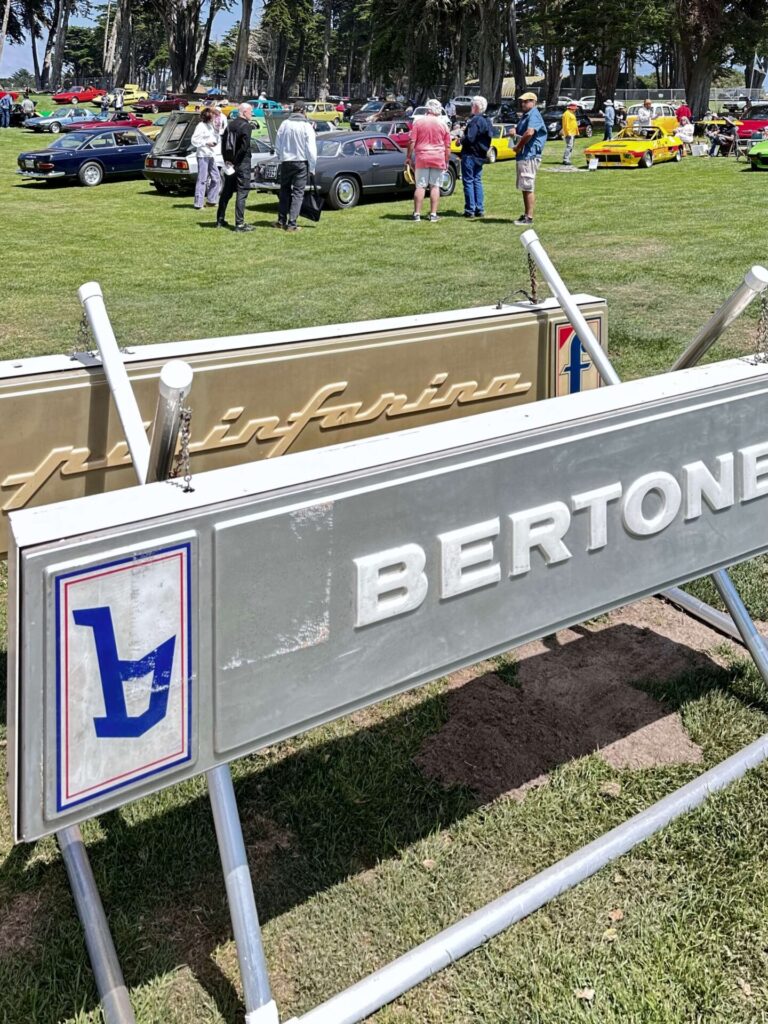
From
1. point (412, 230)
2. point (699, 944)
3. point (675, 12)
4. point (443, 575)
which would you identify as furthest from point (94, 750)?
point (675, 12)

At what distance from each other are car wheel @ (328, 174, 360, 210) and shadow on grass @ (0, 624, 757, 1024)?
1481 cm

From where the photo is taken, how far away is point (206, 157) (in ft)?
51.1

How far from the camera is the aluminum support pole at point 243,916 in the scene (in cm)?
208

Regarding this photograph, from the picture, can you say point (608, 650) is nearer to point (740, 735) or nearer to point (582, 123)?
point (740, 735)

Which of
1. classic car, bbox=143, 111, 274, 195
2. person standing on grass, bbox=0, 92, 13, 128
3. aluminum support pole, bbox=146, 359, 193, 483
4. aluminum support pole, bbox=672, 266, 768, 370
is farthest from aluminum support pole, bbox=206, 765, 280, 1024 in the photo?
person standing on grass, bbox=0, 92, 13, 128

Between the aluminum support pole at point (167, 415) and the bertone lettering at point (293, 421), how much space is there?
0.92 m

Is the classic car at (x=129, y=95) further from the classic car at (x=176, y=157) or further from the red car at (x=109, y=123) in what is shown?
the classic car at (x=176, y=157)

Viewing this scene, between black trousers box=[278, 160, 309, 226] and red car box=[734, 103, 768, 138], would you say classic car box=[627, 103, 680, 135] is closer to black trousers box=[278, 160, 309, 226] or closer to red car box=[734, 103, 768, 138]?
red car box=[734, 103, 768, 138]

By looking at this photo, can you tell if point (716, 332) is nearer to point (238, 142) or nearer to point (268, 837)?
point (268, 837)

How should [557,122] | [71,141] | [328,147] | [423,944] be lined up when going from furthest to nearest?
[557,122], [71,141], [328,147], [423,944]

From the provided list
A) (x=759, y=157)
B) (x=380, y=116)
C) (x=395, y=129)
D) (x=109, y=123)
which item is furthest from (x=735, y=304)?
(x=380, y=116)

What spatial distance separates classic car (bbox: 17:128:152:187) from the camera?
21.5 meters

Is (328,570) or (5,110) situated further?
(5,110)

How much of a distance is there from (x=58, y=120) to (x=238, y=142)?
3094 centimetres
